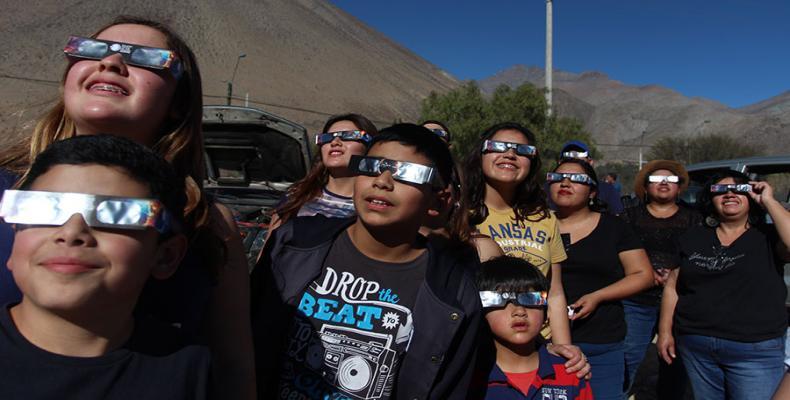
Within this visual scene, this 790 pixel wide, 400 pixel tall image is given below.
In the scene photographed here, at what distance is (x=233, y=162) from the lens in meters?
7.75

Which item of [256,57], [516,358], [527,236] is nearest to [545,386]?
[516,358]

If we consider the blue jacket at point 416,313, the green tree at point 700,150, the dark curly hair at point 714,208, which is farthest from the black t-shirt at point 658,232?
the green tree at point 700,150

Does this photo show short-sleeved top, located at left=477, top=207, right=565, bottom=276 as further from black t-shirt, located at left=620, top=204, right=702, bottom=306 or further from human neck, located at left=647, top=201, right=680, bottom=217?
human neck, located at left=647, top=201, right=680, bottom=217

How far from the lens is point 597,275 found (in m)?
3.52

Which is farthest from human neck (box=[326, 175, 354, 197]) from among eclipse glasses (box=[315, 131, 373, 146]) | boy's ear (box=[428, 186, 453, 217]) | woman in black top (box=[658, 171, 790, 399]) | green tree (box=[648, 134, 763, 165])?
green tree (box=[648, 134, 763, 165])

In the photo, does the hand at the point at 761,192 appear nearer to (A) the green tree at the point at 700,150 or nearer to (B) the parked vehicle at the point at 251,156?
(B) the parked vehicle at the point at 251,156

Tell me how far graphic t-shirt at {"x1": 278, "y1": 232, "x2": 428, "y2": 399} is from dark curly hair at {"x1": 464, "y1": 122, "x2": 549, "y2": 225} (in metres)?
1.19

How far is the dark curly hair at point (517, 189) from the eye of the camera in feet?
10.3

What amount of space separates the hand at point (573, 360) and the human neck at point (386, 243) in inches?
→ 40.1

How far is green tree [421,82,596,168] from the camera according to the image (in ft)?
96.5

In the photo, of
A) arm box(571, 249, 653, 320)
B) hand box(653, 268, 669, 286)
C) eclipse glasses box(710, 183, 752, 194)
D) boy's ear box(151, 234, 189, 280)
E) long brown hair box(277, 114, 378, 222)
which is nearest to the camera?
boy's ear box(151, 234, 189, 280)

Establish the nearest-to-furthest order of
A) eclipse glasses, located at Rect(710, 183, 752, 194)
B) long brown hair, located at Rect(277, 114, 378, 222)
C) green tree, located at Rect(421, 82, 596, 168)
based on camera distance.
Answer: long brown hair, located at Rect(277, 114, 378, 222), eclipse glasses, located at Rect(710, 183, 752, 194), green tree, located at Rect(421, 82, 596, 168)

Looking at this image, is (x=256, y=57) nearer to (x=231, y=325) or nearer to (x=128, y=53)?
(x=128, y=53)

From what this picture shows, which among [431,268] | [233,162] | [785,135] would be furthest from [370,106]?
[431,268]
